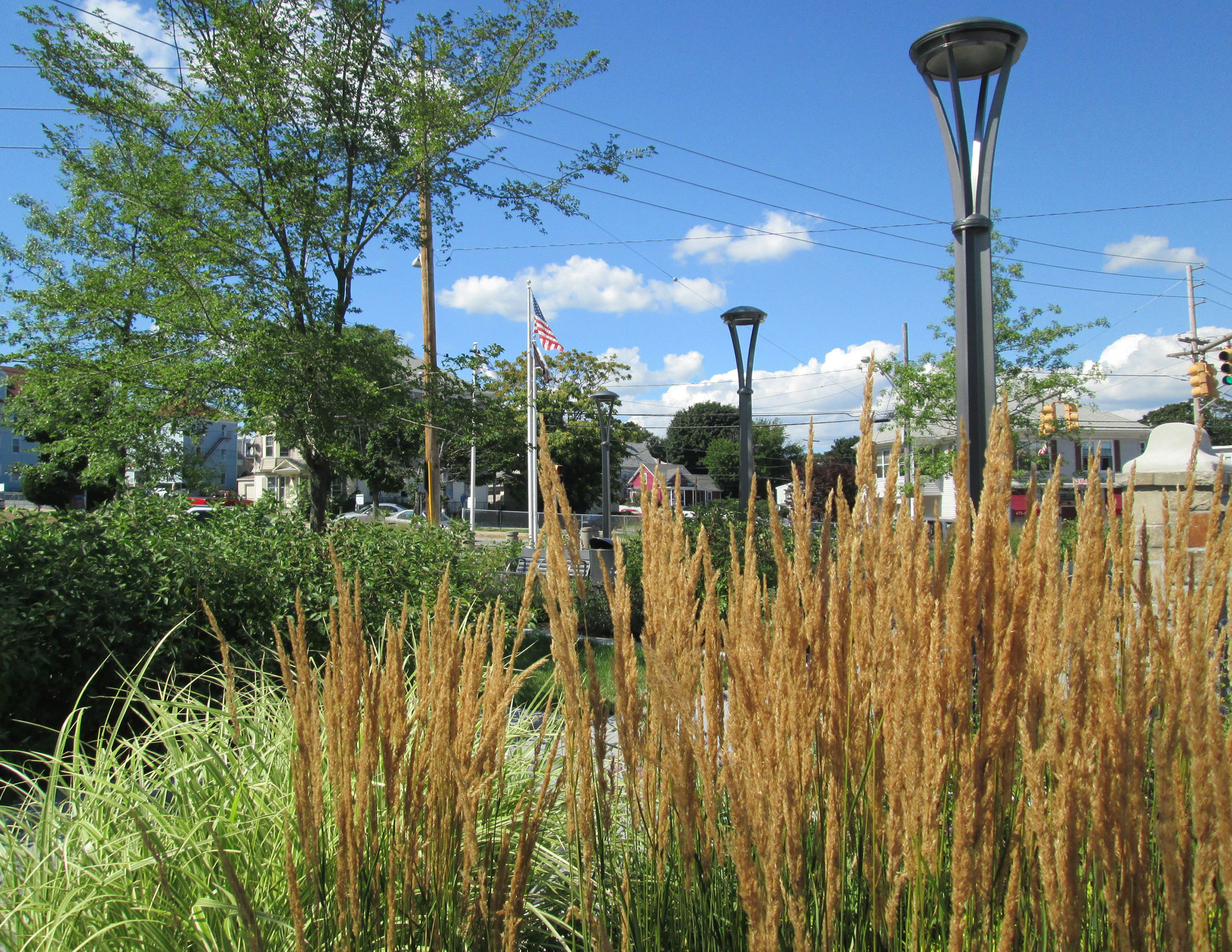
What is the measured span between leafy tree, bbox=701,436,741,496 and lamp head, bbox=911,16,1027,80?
174 feet

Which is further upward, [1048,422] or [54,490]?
[1048,422]

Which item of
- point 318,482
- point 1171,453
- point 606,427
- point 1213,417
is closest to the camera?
point 1171,453

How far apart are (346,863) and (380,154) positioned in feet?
25.1

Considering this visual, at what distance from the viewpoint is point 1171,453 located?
19.9ft

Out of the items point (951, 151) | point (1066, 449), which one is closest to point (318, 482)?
point (951, 151)

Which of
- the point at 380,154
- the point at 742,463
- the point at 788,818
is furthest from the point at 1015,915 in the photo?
the point at 380,154

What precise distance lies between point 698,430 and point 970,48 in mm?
61241

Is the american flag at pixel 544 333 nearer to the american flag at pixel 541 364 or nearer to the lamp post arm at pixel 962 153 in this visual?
the american flag at pixel 541 364

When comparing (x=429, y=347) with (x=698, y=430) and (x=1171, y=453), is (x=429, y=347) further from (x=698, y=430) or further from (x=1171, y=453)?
(x=698, y=430)

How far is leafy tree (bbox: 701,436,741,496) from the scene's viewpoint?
2270 inches

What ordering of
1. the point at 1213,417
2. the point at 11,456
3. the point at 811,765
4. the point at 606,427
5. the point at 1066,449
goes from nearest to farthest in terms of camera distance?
the point at 811,765, the point at 606,427, the point at 1066,449, the point at 1213,417, the point at 11,456

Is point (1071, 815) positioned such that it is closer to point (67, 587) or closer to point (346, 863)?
point (346, 863)

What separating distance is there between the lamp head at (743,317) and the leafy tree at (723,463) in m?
48.4

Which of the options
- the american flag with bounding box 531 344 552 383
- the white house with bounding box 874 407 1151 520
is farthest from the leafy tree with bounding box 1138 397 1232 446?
the american flag with bounding box 531 344 552 383
